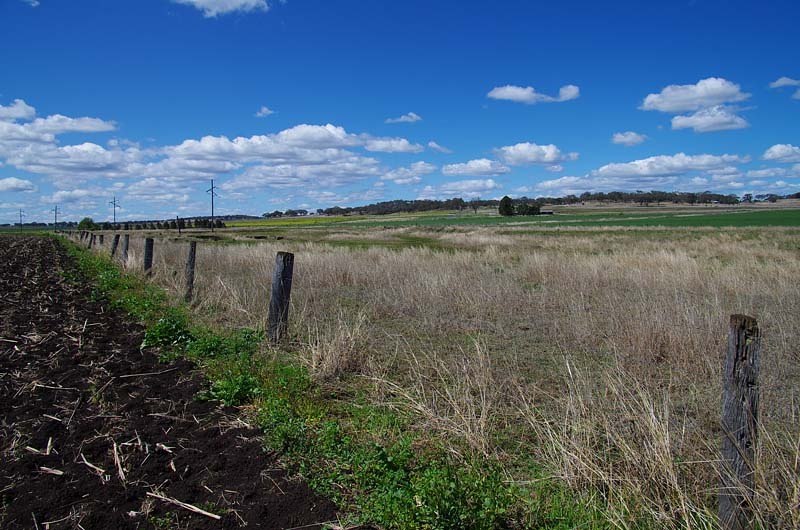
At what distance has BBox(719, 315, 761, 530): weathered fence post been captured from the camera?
9.11ft

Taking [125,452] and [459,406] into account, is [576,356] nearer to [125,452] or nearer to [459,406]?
[459,406]

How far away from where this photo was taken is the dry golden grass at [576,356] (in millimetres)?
3332

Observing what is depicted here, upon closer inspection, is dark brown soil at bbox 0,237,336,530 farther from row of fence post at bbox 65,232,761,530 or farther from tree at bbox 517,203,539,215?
tree at bbox 517,203,539,215

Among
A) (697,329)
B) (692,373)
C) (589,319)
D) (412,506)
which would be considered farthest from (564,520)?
(589,319)

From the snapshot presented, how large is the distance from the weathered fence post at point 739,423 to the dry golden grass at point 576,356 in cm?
10

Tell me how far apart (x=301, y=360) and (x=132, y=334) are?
3.63 meters

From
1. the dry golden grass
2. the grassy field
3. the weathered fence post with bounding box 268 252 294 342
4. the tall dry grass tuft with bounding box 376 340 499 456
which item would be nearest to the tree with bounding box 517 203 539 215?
the dry golden grass

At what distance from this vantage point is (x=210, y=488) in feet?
11.5

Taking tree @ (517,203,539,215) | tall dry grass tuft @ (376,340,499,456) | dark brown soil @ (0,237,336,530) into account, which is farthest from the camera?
tree @ (517,203,539,215)

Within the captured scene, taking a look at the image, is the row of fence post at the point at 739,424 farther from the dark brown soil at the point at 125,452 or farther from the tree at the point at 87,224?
the tree at the point at 87,224

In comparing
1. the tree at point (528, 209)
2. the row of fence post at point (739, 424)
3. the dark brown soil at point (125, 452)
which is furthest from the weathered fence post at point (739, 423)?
the tree at point (528, 209)

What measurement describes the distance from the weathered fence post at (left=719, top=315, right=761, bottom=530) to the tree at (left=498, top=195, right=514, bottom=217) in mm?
117797

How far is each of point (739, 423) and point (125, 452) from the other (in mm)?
4345

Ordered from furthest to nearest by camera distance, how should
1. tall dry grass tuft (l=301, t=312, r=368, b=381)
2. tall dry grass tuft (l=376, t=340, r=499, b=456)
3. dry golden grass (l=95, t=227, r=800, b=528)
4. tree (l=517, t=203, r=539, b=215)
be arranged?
tree (l=517, t=203, r=539, b=215), tall dry grass tuft (l=301, t=312, r=368, b=381), tall dry grass tuft (l=376, t=340, r=499, b=456), dry golden grass (l=95, t=227, r=800, b=528)
